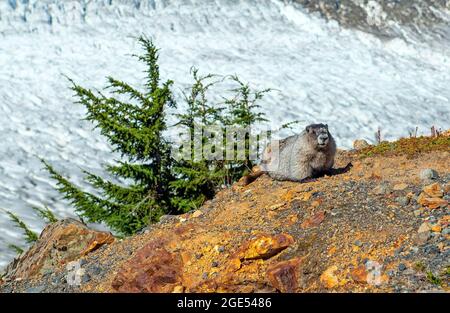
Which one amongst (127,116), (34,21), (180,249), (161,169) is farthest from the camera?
(34,21)

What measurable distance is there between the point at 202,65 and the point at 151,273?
19206mm

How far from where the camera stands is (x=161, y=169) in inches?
426

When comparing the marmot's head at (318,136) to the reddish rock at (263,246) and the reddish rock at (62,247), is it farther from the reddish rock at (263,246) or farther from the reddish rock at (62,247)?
the reddish rock at (62,247)

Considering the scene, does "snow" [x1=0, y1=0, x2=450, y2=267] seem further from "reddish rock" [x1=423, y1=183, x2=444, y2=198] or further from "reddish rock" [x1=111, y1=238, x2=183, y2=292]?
"reddish rock" [x1=423, y1=183, x2=444, y2=198]

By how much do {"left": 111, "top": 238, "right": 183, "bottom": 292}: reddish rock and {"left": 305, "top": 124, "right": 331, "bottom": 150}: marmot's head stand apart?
2790 millimetres

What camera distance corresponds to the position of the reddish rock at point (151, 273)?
6.95 m

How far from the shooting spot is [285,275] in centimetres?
648

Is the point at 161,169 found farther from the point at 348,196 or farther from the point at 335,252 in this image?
the point at 335,252

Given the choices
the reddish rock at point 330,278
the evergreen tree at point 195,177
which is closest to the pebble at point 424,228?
the reddish rock at point 330,278

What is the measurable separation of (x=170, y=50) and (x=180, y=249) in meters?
20.2

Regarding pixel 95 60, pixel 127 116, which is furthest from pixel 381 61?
pixel 127 116

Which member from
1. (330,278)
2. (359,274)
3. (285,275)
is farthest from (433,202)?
(285,275)

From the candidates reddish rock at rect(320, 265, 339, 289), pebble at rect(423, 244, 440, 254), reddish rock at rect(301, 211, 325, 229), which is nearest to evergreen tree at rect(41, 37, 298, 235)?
reddish rock at rect(301, 211, 325, 229)

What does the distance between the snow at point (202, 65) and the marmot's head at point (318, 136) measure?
32.7 ft
